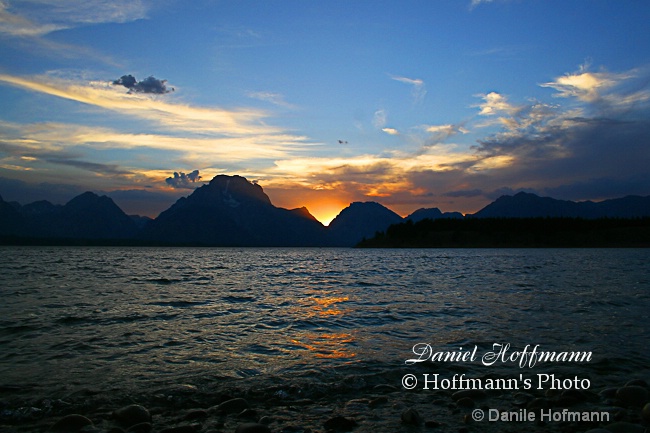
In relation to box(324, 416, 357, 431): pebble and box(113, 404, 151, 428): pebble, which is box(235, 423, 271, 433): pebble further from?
box(113, 404, 151, 428): pebble

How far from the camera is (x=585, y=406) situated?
9.35 m

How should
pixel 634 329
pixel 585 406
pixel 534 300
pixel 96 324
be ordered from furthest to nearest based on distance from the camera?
pixel 534 300 → pixel 96 324 → pixel 634 329 → pixel 585 406

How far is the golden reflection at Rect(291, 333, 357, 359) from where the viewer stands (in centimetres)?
1432

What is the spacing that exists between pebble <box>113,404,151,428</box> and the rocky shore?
20 mm

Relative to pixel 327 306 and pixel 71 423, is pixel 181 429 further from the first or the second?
pixel 327 306

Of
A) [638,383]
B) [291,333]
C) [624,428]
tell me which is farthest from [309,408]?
[291,333]

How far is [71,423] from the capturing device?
26.2ft

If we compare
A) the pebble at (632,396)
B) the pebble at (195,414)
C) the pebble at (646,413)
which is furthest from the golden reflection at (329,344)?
the pebble at (646,413)

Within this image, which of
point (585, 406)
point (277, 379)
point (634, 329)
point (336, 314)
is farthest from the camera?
point (336, 314)

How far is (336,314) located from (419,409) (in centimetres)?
1398

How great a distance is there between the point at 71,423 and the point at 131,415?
3.52ft

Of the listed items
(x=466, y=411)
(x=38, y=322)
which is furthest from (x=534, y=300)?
(x=38, y=322)

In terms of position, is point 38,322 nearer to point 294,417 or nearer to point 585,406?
point 294,417

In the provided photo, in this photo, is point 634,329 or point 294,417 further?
point 634,329
